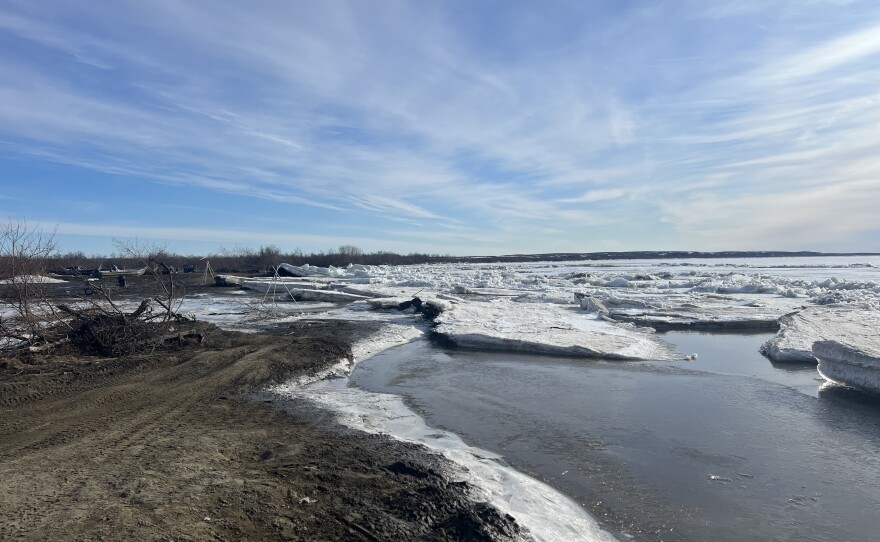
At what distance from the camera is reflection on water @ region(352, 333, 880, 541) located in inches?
216

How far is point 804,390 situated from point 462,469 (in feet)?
27.2

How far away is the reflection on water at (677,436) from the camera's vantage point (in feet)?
18.0

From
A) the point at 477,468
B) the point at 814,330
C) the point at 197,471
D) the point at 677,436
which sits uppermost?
the point at 814,330

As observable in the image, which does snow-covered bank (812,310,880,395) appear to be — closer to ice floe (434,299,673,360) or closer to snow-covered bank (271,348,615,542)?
ice floe (434,299,673,360)

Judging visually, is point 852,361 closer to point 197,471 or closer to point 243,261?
point 197,471

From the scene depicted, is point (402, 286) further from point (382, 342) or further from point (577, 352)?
point (577, 352)

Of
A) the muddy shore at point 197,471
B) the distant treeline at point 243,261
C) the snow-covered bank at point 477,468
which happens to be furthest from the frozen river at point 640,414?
the distant treeline at point 243,261

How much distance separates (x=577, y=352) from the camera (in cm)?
1425

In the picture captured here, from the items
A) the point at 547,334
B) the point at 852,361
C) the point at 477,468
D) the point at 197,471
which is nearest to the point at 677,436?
the point at 477,468

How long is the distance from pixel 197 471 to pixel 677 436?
6424 mm

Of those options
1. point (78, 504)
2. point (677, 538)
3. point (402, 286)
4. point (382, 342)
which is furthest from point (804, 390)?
point (402, 286)

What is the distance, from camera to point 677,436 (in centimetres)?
781

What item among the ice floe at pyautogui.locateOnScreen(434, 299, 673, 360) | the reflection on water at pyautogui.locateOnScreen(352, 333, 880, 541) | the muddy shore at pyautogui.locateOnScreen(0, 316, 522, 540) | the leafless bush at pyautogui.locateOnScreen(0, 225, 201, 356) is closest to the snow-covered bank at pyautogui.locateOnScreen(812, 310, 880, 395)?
the reflection on water at pyautogui.locateOnScreen(352, 333, 880, 541)

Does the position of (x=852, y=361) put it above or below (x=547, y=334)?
above
